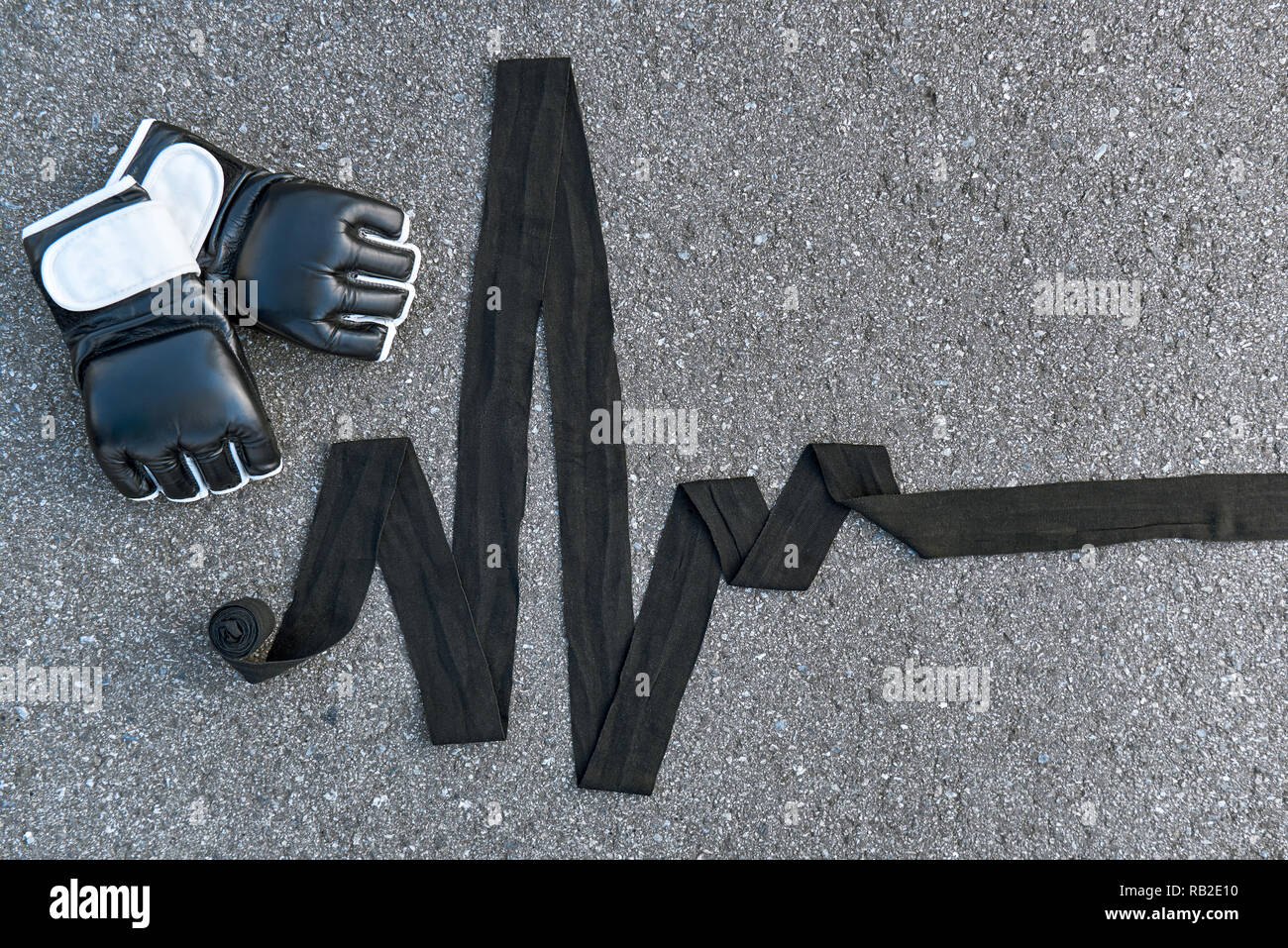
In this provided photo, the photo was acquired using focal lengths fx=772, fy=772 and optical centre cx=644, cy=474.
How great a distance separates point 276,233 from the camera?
7.50 feet

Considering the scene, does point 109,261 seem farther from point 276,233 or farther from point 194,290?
point 276,233

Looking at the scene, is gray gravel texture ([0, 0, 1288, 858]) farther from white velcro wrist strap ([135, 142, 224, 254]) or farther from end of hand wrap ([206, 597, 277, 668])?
white velcro wrist strap ([135, 142, 224, 254])

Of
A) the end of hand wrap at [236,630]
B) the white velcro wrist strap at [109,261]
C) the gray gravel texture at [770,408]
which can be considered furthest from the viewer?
the gray gravel texture at [770,408]

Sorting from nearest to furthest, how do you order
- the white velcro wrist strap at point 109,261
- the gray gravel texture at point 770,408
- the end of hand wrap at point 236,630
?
the white velcro wrist strap at point 109,261 < the end of hand wrap at point 236,630 < the gray gravel texture at point 770,408

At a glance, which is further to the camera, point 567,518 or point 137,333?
point 567,518

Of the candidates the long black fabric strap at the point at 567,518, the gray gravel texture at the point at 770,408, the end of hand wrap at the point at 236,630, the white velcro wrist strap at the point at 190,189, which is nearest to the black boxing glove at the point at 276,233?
the white velcro wrist strap at the point at 190,189

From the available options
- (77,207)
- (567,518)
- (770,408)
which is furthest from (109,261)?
(770,408)

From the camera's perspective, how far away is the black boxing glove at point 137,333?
2.20m

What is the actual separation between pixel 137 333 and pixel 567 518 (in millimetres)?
1361

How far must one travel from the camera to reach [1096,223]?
8.34 ft

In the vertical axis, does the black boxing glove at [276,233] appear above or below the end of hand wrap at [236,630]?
above

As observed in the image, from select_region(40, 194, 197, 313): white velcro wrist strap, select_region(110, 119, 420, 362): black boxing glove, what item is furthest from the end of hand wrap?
select_region(40, 194, 197, 313): white velcro wrist strap

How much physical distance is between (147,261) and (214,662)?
1.23 m

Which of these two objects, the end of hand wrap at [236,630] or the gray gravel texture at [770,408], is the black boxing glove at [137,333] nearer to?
the gray gravel texture at [770,408]
